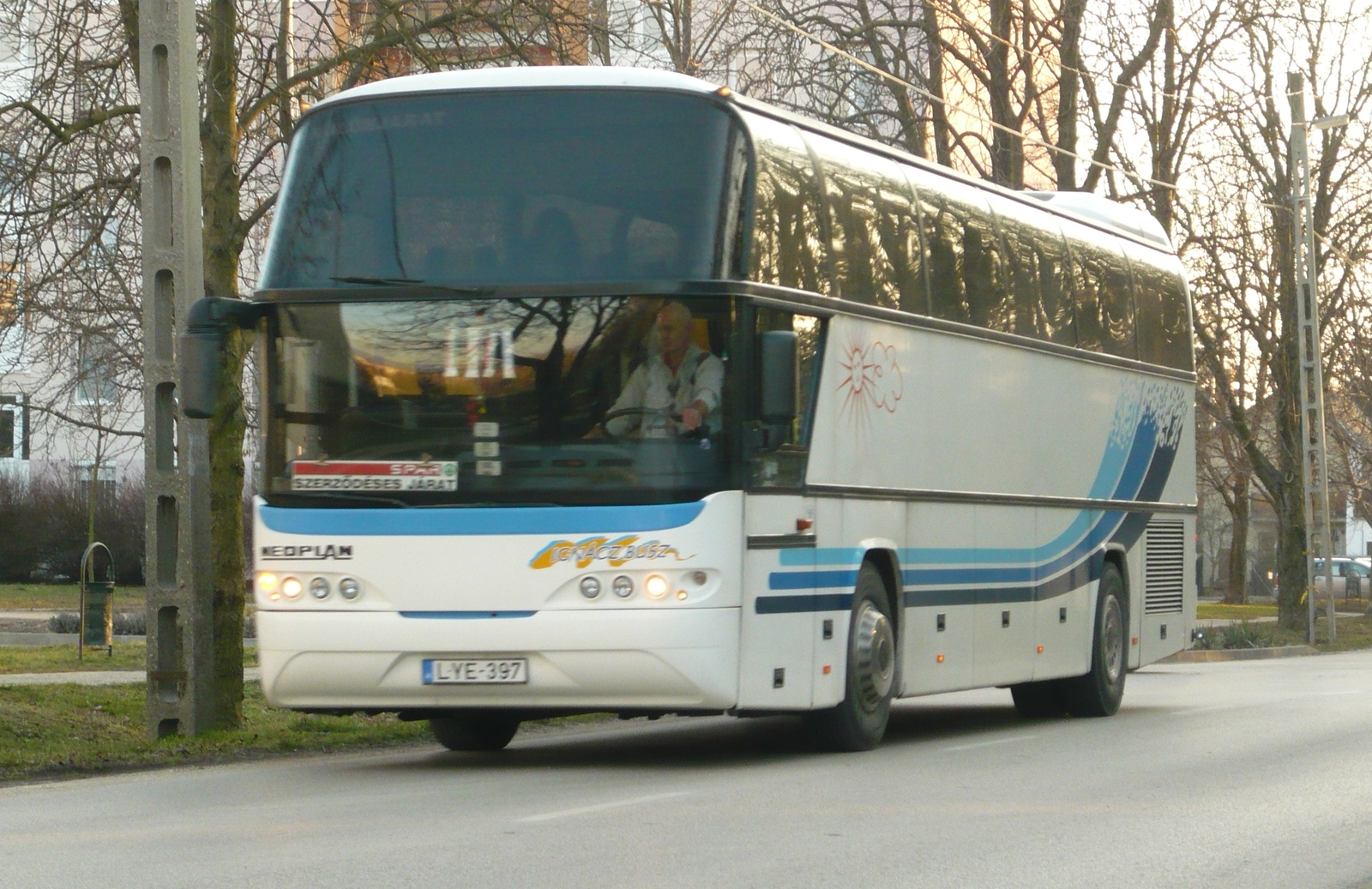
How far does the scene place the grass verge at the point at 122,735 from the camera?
1294 centimetres

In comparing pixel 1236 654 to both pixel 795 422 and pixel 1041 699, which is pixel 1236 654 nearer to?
pixel 1041 699

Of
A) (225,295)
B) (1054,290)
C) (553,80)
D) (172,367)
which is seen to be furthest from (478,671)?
(1054,290)

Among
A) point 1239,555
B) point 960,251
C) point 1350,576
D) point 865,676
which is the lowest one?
point 1350,576

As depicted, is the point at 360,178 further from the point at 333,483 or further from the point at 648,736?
the point at 648,736

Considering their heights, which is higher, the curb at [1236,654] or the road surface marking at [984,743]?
the road surface marking at [984,743]

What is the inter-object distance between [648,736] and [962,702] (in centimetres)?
598

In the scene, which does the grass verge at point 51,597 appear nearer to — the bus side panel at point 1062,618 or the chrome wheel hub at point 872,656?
the bus side panel at point 1062,618

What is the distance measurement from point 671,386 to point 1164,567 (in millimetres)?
9047

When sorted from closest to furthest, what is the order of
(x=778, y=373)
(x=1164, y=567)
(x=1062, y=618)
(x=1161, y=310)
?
(x=778, y=373) → (x=1062, y=618) → (x=1164, y=567) → (x=1161, y=310)

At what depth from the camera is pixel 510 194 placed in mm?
11578

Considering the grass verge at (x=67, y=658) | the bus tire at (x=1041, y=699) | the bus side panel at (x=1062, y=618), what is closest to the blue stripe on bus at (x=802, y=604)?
the bus side panel at (x=1062, y=618)

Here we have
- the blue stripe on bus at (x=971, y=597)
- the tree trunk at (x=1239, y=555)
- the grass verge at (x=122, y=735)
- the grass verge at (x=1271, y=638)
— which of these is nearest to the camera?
the grass verge at (x=122, y=735)

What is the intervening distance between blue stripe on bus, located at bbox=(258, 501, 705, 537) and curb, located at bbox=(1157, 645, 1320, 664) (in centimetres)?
2192

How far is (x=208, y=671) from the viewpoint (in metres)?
14.4
